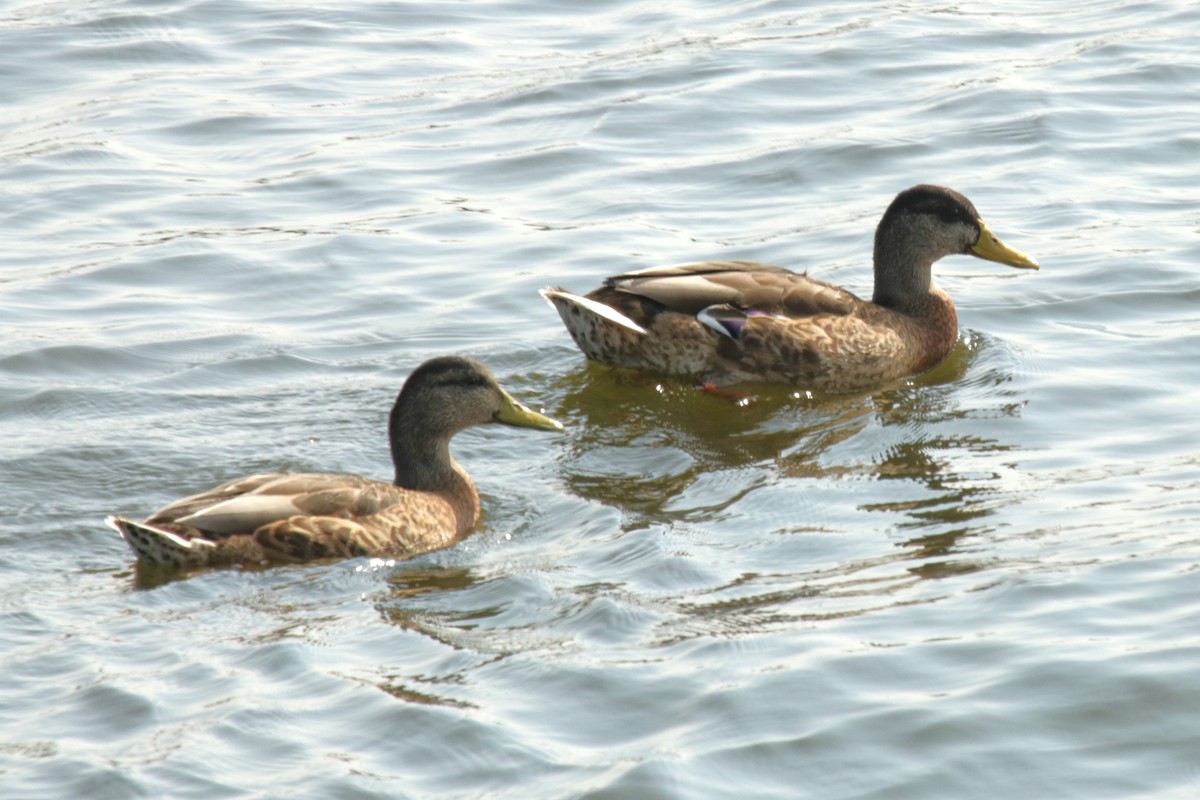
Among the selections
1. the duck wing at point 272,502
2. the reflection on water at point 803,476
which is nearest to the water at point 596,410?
the reflection on water at point 803,476

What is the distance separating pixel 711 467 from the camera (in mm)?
10359

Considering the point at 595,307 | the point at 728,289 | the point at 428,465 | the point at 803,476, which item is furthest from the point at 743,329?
the point at 428,465

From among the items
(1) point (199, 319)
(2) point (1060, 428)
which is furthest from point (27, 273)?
(2) point (1060, 428)

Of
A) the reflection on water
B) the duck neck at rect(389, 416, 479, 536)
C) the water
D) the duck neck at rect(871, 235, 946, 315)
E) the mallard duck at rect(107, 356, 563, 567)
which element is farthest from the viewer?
the duck neck at rect(871, 235, 946, 315)

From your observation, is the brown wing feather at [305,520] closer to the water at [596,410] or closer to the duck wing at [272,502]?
the duck wing at [272,502]

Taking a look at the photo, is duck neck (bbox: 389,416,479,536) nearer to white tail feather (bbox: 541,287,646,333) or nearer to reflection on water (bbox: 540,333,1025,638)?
reflection on water (bbox: 540,333,1025,638)

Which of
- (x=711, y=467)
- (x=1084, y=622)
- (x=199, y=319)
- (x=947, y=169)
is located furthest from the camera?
(x=947, y=169)

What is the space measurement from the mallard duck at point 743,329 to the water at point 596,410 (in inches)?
7.6

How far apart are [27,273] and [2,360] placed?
1.72 m

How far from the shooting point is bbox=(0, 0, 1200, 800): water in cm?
723

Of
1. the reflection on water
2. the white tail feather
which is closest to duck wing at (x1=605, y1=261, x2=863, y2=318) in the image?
the white tail feather

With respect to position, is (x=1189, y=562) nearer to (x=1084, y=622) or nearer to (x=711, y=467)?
(x=1084, y=622)

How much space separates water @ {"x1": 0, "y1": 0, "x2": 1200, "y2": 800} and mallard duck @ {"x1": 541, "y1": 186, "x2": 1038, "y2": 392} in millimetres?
193

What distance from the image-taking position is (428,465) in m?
9.88
